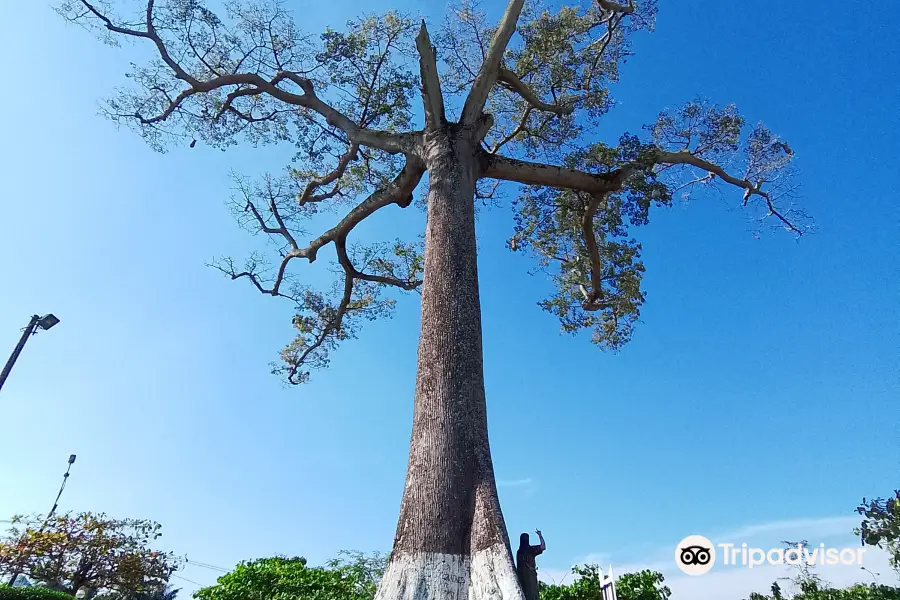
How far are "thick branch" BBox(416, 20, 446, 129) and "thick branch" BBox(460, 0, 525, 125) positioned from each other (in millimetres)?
288

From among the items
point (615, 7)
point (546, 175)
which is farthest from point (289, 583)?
point (615, 7)

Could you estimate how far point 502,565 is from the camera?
3.04m

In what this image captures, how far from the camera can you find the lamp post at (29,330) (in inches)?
299

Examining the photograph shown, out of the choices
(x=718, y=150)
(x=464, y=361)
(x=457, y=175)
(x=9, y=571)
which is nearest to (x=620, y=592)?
(x=464, y=361)

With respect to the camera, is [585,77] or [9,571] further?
[9,571]

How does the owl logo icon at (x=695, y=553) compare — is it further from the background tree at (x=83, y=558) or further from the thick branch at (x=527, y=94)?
the background tree at (x=83, y=558)

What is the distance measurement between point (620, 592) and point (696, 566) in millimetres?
1854

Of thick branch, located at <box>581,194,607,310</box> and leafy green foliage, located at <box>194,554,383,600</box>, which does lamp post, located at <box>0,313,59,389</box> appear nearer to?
leafy green foliage, located at <box>194,554,383,600</box>

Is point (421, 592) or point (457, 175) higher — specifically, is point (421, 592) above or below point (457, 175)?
below

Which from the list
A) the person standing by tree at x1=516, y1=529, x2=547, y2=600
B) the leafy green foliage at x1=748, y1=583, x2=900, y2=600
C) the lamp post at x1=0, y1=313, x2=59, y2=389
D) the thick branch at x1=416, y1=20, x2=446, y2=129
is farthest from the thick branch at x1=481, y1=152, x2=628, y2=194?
the lamp post at x1=0, y1=313, x2=59, y2=389

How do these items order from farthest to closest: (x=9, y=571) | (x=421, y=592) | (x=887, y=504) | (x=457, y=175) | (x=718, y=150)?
1. (x=9, y=571)
2. (x=718, y=150)
3. (x=887, y=504)
4. (x=457, y=175)
5. (x=421, y=592)

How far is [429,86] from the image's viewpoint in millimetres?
5969

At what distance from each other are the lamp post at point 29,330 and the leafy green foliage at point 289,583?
417 cm

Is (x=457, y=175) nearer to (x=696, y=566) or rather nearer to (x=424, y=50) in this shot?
(x=424, y=50)
